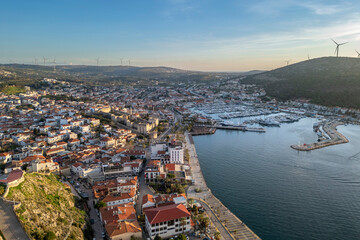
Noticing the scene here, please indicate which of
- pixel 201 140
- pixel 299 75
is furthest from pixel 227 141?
pixel 299 75

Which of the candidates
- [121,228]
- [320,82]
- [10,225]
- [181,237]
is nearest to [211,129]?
[181,237]

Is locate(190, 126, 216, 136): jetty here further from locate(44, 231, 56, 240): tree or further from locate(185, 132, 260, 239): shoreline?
locate(44, 231, 56, 240): tree

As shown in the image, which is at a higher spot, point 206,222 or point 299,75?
point 299,75

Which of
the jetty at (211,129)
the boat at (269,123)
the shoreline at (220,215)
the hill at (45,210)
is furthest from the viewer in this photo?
the boat at (269,123)

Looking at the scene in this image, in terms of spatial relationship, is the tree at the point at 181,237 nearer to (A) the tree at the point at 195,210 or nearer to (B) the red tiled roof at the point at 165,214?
(B) the red tiled roof at the point at 165,214

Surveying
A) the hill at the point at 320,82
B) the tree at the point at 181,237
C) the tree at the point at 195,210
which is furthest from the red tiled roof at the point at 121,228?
the hill at the point at 320,82

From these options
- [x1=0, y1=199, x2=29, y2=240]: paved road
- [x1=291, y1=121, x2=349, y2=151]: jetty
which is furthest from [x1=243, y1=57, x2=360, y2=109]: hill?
[x1=0, y1=199, x2=29, y2=240]: paved road

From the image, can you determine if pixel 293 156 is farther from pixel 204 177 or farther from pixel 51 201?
pixel 51 201
